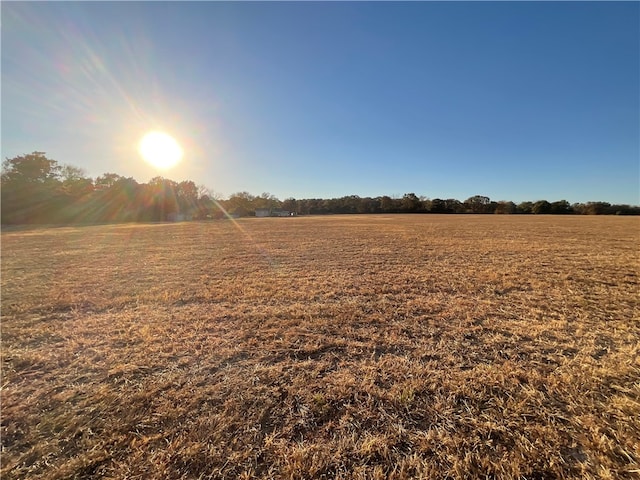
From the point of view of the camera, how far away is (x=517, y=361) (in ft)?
9.64

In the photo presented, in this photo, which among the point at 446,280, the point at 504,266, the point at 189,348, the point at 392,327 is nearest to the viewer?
the point at 189,348

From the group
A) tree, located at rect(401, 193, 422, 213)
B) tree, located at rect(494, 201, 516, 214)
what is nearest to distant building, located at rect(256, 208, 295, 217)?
tree, located at rect(401, 193, 422, 213)

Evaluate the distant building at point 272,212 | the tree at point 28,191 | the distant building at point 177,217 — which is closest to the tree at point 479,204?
the distant building at point 272,212

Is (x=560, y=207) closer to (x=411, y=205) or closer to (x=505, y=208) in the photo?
(x=505, y=208)

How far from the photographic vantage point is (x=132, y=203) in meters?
48.0

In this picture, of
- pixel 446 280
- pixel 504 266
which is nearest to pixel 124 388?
pixel 446 280

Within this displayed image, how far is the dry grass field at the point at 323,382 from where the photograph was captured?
1.80 metres

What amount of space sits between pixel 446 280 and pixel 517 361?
3.48 metres

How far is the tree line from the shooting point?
126 feet

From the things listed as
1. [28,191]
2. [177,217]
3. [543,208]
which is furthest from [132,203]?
[543,208]

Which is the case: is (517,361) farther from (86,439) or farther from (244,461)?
(86,439)

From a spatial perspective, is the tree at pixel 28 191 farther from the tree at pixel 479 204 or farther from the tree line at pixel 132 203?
the tree at pixel 479 204

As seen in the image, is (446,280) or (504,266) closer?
(446,280)

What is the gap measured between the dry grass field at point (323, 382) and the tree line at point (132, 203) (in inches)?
1889
